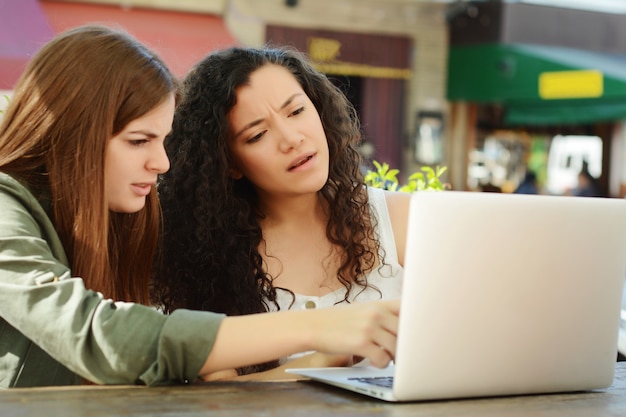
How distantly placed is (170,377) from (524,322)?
55cm

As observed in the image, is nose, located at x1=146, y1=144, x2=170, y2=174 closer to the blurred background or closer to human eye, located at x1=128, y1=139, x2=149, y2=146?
human eye, located at x1=128, y1=139, x2=149, y2=146

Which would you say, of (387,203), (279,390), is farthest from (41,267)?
(387,203)

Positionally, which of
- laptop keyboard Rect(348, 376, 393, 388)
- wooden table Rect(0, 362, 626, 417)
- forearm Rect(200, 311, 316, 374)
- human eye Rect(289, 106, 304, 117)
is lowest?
wooden table Rect(0, 362, 626, 417)

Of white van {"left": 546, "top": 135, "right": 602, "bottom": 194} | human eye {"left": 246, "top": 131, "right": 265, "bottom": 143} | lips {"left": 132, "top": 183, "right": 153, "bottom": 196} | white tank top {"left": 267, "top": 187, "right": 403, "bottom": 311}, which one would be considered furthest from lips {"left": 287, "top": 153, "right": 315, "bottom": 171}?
white van {"left": 546, "top": 135, "right": 602, "bottom": 194}

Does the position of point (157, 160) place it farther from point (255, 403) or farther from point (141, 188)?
point (255, 403)

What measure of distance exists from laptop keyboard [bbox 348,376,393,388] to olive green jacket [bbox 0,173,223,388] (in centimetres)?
26

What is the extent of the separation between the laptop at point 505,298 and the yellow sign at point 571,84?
26.9 feet

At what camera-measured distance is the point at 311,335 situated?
1.36 meters

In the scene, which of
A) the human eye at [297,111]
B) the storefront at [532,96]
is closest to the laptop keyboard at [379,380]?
the human eye at [297,111]

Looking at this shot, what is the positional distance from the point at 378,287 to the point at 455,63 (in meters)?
8.68

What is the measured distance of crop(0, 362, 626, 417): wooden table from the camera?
1224mm

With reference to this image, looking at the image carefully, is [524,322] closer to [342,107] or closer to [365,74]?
[342,107]

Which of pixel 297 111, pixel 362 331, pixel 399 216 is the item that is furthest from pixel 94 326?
pixel 399 216

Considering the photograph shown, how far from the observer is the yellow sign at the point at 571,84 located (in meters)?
9.20
